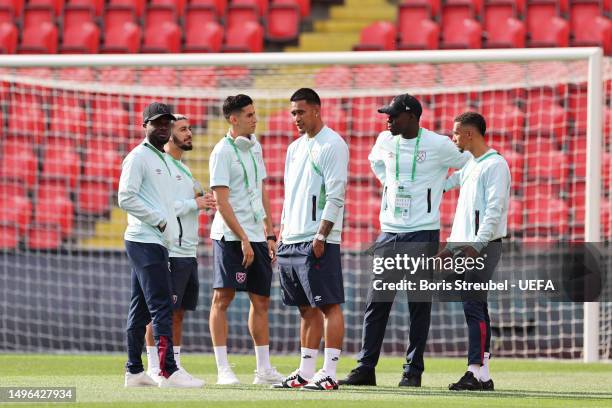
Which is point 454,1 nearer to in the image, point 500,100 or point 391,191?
point 500,100

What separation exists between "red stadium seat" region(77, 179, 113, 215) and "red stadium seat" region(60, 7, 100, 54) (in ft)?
9.56

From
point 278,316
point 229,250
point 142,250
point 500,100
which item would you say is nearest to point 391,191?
point 229,250

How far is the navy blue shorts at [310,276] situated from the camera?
24.6 ft

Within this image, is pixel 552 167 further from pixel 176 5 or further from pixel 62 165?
pixel 176 5

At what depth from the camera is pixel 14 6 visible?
16781 mm

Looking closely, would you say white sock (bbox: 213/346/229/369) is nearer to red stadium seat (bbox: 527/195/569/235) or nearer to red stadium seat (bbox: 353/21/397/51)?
red stadium seat (bbox: 527/195/569/235)

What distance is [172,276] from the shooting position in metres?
8.23

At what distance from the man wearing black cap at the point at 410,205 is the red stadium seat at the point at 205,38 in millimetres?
7882

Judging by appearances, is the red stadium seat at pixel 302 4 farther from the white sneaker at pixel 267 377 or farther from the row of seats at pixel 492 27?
the white sneaker at pixel 267 377

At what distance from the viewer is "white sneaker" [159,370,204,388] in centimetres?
761

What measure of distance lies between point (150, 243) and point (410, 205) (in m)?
1.64

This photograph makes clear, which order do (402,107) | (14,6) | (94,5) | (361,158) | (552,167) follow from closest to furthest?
(402,107) < (552,167) < (361,158) < (94,5) < (14,6)

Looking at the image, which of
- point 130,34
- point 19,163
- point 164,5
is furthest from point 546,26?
point 19,163

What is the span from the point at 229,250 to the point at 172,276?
432 mm
